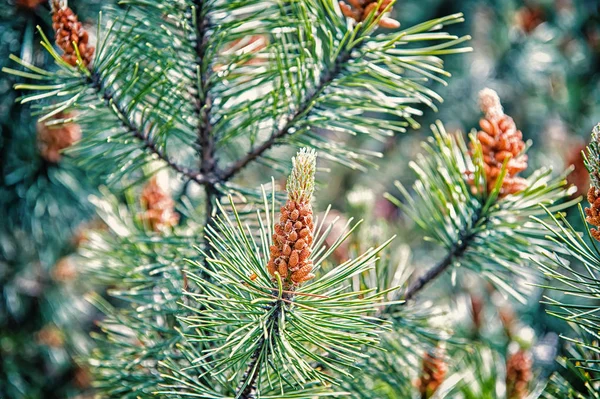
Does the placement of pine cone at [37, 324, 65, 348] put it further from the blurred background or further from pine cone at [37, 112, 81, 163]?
pine cone at [37, 112, 81, 163]

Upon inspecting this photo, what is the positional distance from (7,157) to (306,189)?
1.91 feet

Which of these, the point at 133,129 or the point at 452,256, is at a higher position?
the point at 133,129

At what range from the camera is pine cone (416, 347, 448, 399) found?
1.99ft

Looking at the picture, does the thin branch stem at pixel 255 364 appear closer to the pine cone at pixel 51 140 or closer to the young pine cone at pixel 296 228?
the young pine cone at pixel 296 228

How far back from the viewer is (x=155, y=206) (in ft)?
2.22

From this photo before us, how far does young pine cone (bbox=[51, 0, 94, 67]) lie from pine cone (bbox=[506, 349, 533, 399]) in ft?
1.92

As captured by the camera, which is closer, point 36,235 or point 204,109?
point 204,109

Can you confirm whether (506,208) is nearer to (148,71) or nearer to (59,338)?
(148,71)

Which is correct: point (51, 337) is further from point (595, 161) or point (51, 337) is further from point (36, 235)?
point (595, 161)

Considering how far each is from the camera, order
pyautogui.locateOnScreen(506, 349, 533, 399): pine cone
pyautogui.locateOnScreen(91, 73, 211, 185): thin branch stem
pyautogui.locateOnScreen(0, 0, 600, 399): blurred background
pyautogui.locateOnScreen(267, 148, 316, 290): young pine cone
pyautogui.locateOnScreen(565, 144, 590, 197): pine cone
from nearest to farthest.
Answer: pyautogui.locateOnScreen(267, 148, 316, 290): young pine cone < pyautogui.locateOnScreen(91, 73, 211, 185): thin branch stem < pyautogui.locateOnScreen(506, 349, 533, 399): pine cone < pyautogui.locateOnScreen(0, 0, 600, 399): blurred background < pyautogui.locateOnScreen(565, 144, 590, 197): pine cone

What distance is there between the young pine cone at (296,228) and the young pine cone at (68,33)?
0.81 feet

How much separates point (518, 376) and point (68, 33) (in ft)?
2.03

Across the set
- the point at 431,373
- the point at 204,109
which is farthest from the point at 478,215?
the point at 204,109

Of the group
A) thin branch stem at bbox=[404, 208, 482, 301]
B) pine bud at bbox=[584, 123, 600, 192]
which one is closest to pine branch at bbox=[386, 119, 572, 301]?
thin branch stem at bbox=[404, 208, 482, 301]
